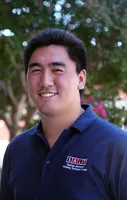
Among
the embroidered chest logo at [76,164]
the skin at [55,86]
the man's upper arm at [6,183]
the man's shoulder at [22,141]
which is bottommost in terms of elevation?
the man's upper arm at [6,183]

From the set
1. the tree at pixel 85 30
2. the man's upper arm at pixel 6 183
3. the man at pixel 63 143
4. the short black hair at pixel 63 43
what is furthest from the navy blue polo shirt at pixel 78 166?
the tree at pixel 85 30

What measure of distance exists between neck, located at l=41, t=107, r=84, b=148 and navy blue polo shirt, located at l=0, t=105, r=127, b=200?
0.09ft

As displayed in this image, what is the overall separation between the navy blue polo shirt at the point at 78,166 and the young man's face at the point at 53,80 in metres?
0.10

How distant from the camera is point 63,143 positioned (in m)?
1.40

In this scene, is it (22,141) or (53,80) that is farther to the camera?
(22,141)

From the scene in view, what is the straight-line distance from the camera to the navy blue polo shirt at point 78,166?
1271 mm

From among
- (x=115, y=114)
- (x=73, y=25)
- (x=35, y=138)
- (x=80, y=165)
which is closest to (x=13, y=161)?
(x=35, y=138)

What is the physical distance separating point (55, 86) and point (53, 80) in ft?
0.08

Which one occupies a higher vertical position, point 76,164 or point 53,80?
point 53,80

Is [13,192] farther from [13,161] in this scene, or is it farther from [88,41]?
[88,41]

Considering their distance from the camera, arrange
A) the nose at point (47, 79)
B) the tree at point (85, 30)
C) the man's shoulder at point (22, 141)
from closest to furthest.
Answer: the nose at point (47, 79), the man's shoulder at point (22, 141), the tree at point (85, 30)

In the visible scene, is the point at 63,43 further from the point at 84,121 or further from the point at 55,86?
the point at 84,121

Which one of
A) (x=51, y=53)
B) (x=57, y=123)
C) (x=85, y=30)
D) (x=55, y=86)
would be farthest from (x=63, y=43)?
(x=85, y=30)

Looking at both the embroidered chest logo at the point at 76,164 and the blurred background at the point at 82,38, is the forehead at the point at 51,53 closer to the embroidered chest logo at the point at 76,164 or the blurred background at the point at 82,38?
the embroidered chest logo at the point at 76,164
